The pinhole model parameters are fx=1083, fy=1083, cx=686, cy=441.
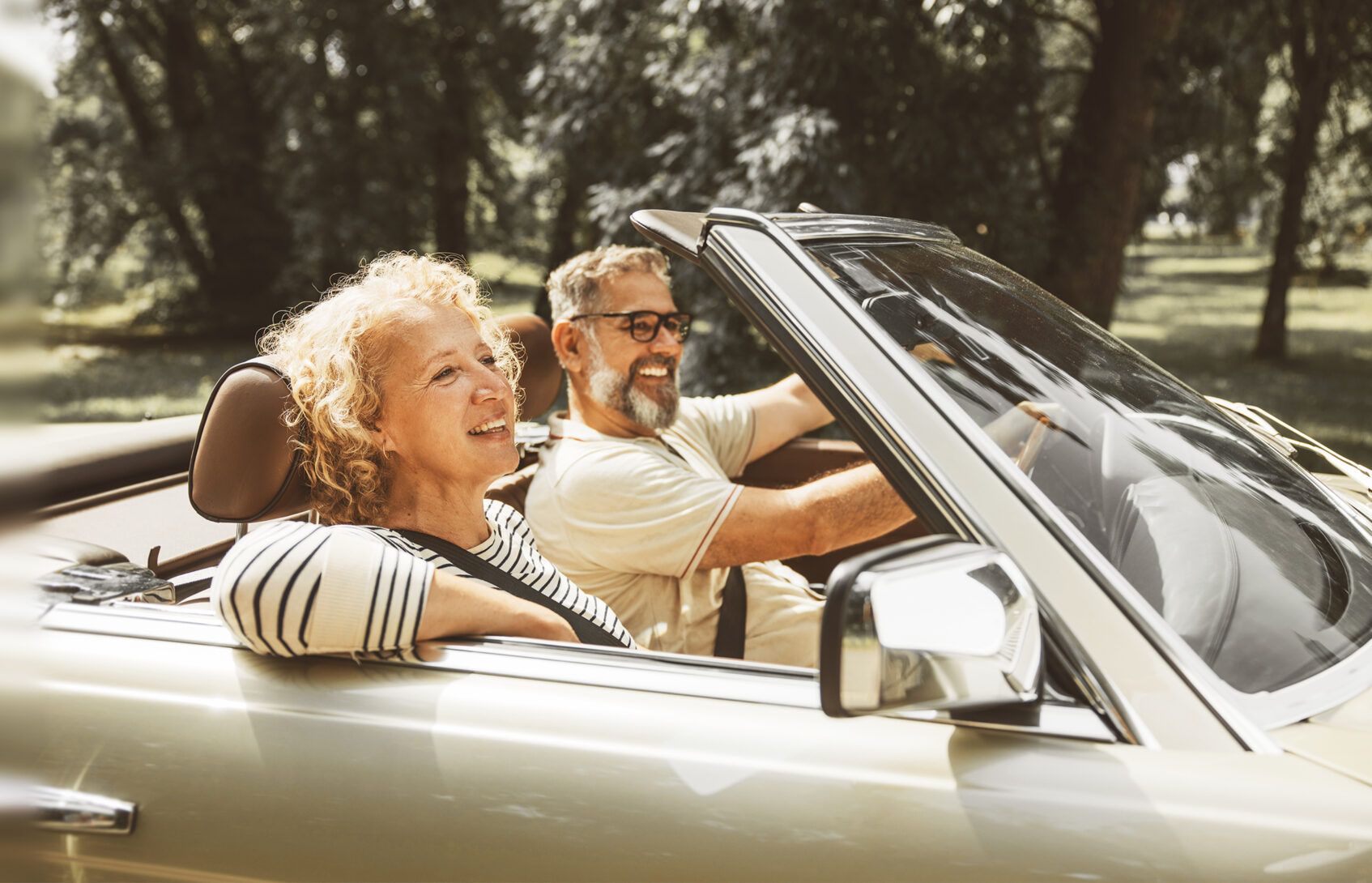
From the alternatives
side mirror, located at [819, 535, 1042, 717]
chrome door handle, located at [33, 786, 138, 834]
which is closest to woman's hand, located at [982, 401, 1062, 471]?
A: side mirror, located at [819, 535, 1042, 717]

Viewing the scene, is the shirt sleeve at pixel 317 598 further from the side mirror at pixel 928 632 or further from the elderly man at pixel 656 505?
the elderly man at pixel 656 505

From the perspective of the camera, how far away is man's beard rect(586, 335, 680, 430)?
267 cm

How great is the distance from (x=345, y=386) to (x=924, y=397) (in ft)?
3.30

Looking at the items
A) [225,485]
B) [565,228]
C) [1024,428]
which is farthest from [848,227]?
[565,228]

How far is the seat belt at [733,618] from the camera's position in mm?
2348

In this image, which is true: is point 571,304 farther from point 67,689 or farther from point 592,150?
point 592,150

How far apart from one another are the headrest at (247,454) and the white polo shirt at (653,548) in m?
0.65

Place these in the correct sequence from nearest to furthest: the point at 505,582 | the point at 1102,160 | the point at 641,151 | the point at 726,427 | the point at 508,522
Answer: the point at 505,582, the point at 508,522, the point at 726,427, the point at 1102,160, the point at 641,151

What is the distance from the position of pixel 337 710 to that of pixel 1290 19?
1007 centimetres

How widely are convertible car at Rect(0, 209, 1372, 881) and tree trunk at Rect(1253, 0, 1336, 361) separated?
29.9 feet

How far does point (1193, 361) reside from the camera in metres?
16.0

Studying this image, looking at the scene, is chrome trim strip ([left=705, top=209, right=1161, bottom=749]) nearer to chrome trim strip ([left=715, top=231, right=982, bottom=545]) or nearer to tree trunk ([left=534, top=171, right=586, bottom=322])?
chrome trim strip ([left=715, top=231, right=982, bottom=545])

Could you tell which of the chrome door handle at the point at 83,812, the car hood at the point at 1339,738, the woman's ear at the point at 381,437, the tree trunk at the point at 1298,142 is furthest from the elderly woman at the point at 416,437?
the tree trunk at the point at 1298,142

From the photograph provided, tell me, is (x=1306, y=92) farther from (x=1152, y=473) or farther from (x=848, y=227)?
(x=1152, y=473)
